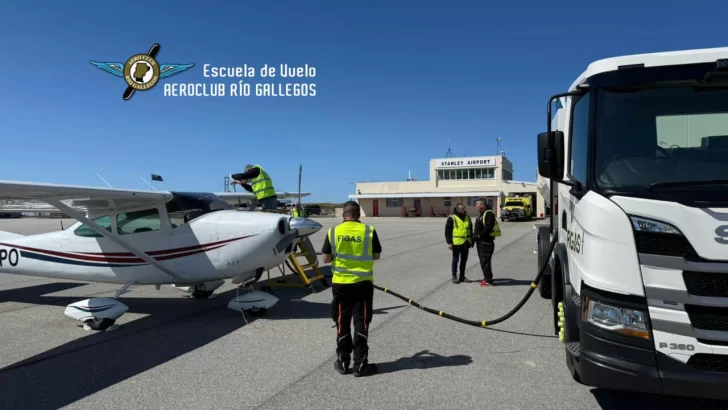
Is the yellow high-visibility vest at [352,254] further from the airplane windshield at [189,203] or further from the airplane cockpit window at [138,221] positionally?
the airplane cockpit window at [138,221]

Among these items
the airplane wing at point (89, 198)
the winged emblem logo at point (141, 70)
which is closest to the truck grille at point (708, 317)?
the airplane wing at point (89, 198)

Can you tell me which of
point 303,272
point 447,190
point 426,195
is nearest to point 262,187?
point 303,272

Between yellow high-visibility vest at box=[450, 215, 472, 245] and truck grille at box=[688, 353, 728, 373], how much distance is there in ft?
22.4

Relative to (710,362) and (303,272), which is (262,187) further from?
(710,362)

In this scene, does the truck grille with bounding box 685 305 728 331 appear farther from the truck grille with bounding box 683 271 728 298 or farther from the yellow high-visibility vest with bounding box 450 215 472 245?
the yellow high-visibility vest with bounding box 450 215 472 245

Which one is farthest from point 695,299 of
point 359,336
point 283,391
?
point 283,391

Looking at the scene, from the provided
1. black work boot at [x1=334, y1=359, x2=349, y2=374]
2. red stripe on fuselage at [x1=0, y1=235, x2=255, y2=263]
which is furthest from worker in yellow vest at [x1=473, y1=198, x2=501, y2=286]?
black work boot at [x1=334, y1=359, x2=349, y2=374]

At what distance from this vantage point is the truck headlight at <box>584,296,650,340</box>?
2.73 meters

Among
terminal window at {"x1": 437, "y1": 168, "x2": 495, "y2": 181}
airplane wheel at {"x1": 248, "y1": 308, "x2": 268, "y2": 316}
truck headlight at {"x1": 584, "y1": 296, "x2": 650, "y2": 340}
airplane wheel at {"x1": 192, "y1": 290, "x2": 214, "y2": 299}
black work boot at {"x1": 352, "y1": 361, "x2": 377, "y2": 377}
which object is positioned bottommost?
airplane wheel at {"x1": 192, "y1": 290, "x2": 214, "y2": 299}

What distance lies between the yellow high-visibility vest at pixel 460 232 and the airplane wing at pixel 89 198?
549 cm

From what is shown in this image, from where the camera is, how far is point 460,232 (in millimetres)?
9492

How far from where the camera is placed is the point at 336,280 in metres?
4.57

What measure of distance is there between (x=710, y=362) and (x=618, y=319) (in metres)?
0.52

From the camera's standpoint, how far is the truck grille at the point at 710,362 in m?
2.63
